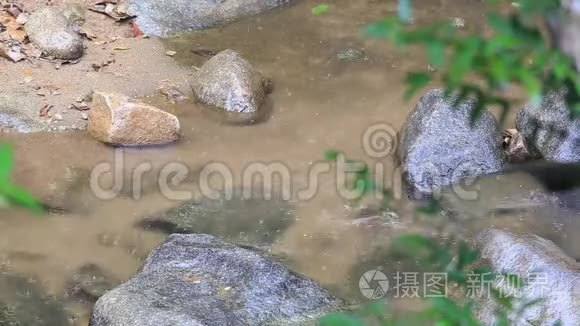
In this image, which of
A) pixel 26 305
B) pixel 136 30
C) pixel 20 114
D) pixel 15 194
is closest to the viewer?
pixel 15 194

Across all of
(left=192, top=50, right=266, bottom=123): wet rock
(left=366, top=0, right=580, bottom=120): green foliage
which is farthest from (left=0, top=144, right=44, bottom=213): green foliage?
(left=192, top=50, right=266, bottom=123): wet rock

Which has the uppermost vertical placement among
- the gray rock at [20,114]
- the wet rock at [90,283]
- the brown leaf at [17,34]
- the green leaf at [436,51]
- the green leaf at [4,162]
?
the green leaf at [436,51]

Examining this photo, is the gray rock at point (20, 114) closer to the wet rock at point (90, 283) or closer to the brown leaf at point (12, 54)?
the brown leaf at point (12, 54)

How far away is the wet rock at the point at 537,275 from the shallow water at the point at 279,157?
0.63 meters

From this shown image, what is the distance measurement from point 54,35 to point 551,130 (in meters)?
3.72

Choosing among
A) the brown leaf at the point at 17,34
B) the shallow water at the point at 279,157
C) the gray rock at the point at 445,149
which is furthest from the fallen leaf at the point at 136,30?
the gray rock at the point at 445,149

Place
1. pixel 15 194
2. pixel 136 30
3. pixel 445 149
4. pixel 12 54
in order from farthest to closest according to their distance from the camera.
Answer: pixel 136 30 < pixel 12 54 < pixel 445 149 < pixel 15 194

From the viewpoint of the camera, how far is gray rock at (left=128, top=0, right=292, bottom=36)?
20.3 ft

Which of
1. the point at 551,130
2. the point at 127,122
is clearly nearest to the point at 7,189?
the point at 127,122

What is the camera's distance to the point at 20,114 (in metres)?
5.02

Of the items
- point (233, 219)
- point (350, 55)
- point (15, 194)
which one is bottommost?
point (233, 219)

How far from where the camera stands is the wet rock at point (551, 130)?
15.1 ft

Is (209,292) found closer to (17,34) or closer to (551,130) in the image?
(551,130)

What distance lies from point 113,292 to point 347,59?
324 cm
